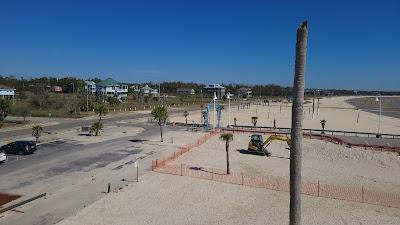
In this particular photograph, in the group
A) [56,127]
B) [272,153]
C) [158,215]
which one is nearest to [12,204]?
[158,215]

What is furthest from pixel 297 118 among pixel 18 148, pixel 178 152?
pixel 18 148

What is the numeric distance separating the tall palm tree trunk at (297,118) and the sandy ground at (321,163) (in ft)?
60.8

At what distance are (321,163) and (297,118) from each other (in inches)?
1031

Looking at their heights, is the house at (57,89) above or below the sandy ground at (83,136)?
above

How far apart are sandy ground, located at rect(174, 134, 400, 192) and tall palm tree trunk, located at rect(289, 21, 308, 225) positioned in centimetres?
1852

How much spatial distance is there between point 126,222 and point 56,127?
41631 mm

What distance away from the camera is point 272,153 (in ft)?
123

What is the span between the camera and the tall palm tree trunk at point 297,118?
27.6 feet

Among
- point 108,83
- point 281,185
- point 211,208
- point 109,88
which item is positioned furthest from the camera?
point 109,88

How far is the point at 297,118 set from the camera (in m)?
8.78

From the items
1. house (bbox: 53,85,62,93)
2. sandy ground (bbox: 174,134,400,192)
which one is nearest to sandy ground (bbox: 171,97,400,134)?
sandy ground (bbox: 174,134,400,192)

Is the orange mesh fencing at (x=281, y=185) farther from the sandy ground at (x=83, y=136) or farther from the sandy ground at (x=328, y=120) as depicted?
the sandy ground at (x=328, y=120)

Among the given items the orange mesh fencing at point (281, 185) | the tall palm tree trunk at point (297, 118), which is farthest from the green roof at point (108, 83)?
the tall palm tree trunk at point (297, 118)

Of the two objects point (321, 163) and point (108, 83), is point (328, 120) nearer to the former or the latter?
point (321, 163)
